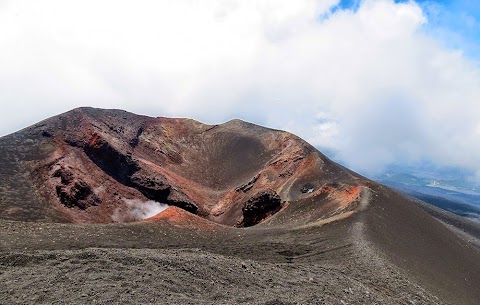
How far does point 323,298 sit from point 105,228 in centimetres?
1501

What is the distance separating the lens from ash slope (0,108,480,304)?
1762 centimetres

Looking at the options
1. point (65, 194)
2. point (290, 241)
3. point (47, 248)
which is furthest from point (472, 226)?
point (47, 248)

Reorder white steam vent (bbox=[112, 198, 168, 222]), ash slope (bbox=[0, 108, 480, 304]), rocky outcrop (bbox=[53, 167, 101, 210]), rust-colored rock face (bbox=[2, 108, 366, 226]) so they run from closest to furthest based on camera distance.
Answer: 1. ash slope (bbox=[0, 108, 480, 304])
2. rust-colored rock face (bbox=[2, 108, 366, 226])
3. rocky outcrop (bbox=[53, 167, 101, 210])
4. white steam vent (bbox=[112, 198, 168, 222])

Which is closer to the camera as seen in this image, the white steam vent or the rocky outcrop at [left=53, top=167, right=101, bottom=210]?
the rocky outcrop at [left=53, top=167, right=101, bottom=210]

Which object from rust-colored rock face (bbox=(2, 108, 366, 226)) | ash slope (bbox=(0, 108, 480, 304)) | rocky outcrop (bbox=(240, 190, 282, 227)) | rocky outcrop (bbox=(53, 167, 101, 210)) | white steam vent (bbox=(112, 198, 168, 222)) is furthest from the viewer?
white steam vent (bbox=(112, 198, 168, 222))

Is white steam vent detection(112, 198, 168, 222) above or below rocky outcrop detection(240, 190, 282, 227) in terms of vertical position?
below

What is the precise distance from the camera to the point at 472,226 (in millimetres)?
67875

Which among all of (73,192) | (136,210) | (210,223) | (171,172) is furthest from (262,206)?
(171,172)

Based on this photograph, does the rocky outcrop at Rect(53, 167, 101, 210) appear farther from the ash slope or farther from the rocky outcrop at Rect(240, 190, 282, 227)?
the rocky outcrop at Rect(240, 190, 282, 227)

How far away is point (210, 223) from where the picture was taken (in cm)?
3478

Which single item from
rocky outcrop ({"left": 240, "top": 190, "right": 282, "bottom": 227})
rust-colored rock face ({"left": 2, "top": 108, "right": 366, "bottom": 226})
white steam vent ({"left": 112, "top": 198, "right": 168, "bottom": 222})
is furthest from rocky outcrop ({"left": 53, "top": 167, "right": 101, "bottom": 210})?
rocky outcrop ({"left": 240, "top": 190, "right": 282, "bottom": 227})

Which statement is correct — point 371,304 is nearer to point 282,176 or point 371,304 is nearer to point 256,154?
point 282,176

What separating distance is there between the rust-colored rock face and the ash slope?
0.19 metres

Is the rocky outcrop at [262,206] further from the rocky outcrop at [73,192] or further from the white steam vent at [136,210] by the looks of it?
the rocky outcrop at [73,192]
